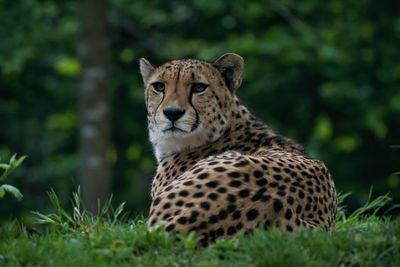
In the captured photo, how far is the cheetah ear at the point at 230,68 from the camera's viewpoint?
8.09 m

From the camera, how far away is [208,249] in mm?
5898

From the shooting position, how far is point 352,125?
19.2 metres

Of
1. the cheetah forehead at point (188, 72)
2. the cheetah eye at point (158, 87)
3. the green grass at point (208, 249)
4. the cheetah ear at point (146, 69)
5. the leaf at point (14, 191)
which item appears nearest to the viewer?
the green grass at point (208, 249)

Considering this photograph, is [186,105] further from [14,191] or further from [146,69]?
[14,191]

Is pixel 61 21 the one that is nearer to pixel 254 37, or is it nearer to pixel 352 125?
pixel 254 37

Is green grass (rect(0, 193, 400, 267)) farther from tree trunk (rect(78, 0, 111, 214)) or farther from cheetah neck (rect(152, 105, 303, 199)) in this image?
tree trunk (rect(78, 0, 111, 214))

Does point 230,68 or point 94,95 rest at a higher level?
point 230,68

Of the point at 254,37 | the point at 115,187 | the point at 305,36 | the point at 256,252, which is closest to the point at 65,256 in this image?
the point at 256,252

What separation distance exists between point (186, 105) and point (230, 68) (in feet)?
2.04

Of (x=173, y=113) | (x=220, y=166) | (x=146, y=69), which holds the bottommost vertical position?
A: (x=220, y=166)

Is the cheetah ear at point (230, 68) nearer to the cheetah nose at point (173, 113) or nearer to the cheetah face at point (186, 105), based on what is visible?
the cheetah face at point (186, 105)

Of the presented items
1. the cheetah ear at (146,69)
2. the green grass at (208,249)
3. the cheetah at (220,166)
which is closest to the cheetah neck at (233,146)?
the cheetah at (220,166)

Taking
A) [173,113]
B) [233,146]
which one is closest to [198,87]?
[173,113]

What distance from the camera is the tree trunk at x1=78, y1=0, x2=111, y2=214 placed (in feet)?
52.6
